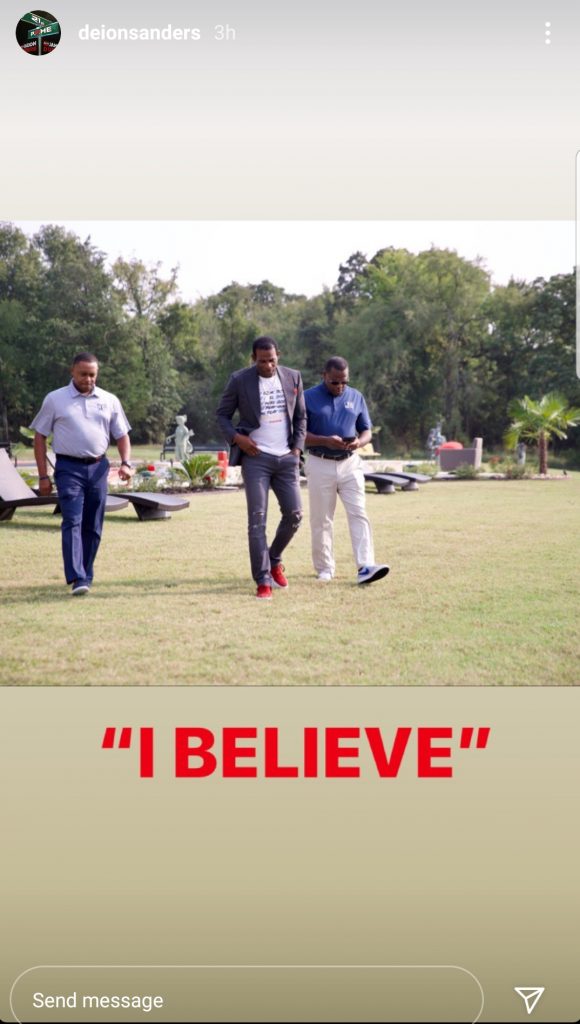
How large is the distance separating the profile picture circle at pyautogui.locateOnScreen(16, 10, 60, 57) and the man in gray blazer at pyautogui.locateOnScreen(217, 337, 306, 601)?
313cm

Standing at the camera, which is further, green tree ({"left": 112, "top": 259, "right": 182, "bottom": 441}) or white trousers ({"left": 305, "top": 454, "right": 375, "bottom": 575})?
green tree ({"left": 112, "top": 259, "right": 182, "bottom": 441})

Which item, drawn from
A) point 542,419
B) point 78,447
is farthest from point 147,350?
point 78,447

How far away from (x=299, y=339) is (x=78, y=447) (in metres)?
34.4

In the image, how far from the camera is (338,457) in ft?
23.1

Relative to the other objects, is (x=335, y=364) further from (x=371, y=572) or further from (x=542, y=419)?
(x=542, y=419)

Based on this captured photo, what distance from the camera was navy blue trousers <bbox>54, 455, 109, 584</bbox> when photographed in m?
6.77

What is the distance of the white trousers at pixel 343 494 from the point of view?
23.1ft

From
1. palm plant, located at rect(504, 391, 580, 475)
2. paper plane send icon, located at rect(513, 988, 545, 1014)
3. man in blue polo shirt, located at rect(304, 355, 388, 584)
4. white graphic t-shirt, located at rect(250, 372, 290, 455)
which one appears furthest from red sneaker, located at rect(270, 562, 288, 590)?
palm plant, located at rect(504, 391, 580, 475)

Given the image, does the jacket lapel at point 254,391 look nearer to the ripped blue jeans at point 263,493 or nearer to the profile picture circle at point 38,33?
the ripped blue jeans at point 263,493

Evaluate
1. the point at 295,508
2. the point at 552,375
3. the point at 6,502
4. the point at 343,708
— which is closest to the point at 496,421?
the point at 552,375

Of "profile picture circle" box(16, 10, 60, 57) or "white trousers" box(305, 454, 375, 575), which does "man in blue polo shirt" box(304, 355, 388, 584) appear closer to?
"white trousers" box(305, 454, 375, 575)

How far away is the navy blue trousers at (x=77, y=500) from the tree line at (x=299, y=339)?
25327mm

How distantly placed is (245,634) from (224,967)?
3595 mm

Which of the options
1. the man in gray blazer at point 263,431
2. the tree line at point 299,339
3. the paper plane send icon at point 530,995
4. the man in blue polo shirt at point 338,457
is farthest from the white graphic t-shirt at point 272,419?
the tree line at point 299,339
